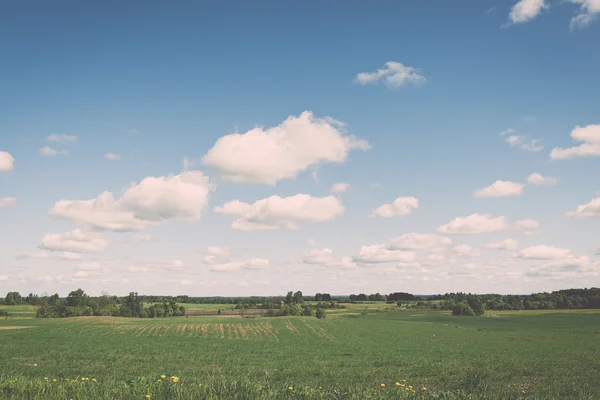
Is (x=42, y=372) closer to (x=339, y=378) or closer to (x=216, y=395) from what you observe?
(x=339, y=378)

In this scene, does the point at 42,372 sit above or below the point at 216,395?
below

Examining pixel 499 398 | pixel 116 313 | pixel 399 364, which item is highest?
pixel 499 398

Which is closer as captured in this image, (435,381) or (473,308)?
(435,381)

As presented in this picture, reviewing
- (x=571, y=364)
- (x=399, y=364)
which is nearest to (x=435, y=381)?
(x=399, y=364)

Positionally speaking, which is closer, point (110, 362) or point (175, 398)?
point (175, 398)

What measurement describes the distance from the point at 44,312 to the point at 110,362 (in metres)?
127

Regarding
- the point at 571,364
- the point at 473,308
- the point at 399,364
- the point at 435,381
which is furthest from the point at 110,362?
the point at 473,308

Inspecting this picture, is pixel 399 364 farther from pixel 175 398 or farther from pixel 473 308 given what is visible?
pixel 473 308

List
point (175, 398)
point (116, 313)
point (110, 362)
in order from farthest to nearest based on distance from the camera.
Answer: point (116, 313) < point (110, 362) < point (175, 398)

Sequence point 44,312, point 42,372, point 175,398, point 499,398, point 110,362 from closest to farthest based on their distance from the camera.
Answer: point 175,398
point 499,398
point 42,372
point 110,362
point 44,312

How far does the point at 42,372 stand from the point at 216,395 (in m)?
23.9

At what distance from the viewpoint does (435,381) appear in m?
21.1

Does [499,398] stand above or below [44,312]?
above

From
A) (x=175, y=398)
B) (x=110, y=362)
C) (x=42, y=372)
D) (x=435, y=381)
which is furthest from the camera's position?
(x=110, y=362)
